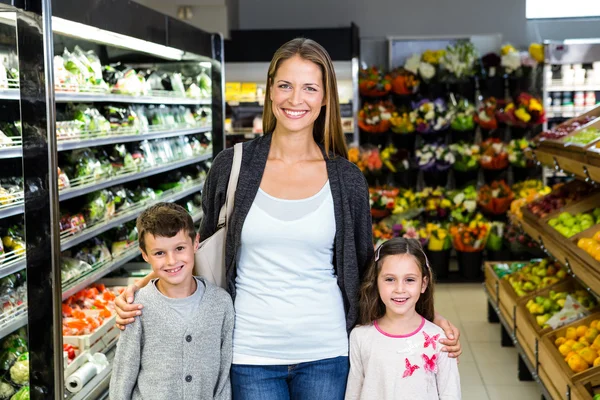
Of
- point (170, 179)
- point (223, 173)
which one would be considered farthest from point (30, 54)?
point (170, 179)

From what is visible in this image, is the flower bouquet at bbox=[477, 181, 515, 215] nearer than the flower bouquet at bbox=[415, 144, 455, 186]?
Yes

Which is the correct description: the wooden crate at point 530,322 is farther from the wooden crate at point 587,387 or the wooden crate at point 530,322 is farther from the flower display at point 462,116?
the flower display at point 462,116

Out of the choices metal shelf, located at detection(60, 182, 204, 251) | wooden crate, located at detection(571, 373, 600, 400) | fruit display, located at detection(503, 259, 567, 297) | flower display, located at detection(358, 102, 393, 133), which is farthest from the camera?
flower display, located at detection(358, 102, 393, 133)

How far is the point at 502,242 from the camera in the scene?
25.7 ft

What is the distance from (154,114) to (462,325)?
289cm

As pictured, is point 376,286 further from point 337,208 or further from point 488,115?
point 488,115

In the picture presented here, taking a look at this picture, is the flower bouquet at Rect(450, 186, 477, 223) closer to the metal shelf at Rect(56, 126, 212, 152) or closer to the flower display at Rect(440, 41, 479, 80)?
the flower display at Rect(440, 41, 479, 80)

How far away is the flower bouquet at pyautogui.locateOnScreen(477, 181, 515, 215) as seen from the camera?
7.77 metres

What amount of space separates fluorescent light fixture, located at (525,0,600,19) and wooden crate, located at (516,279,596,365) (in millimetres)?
6374

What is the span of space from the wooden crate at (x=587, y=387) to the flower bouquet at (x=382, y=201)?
175 inches

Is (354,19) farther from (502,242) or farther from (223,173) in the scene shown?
(223,173)

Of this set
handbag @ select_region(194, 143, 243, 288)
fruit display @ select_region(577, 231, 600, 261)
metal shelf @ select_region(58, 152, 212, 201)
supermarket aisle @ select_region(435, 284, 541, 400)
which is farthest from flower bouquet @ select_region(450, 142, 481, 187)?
handbag @ select_region(194, 143, 243, 288)

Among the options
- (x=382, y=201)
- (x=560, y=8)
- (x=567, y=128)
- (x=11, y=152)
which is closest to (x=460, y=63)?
(x=382, y=201)

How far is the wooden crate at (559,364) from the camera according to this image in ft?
11.4
